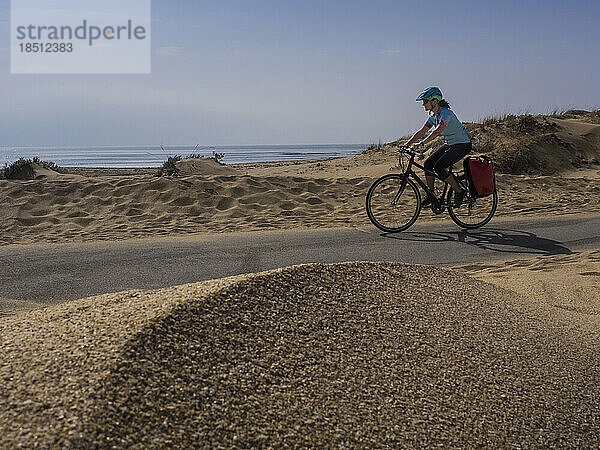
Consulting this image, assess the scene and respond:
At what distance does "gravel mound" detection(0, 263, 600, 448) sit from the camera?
6.37ft

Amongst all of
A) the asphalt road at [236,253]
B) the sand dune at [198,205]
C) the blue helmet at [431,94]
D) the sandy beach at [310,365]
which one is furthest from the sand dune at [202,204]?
the sandy beach at [310,365]

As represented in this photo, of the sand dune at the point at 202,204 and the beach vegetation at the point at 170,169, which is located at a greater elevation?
the beach vegetation at the point at 170,169

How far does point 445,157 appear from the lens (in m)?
7.54

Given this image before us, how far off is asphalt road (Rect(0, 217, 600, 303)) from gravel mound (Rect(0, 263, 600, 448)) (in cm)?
237

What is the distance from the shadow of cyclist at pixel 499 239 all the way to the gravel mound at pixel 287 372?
11.2ft

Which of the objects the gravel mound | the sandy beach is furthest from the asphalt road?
the gravel mound

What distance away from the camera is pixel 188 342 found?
2361 millimetres

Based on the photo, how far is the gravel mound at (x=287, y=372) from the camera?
76.4 inches

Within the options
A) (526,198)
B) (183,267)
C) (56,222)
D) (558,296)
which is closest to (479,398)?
(558,296)

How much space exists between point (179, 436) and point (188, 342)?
1.72 feet

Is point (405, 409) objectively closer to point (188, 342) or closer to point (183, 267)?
point (188, 342)

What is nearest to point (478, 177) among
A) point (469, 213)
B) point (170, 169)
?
point (469, 213)

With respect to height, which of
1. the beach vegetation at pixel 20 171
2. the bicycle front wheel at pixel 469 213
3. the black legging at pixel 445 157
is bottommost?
the bicycle front wheel at pixel 469 213

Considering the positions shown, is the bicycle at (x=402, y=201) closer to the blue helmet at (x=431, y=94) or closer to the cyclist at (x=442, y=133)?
the cyclist at (x=442, y=133)
